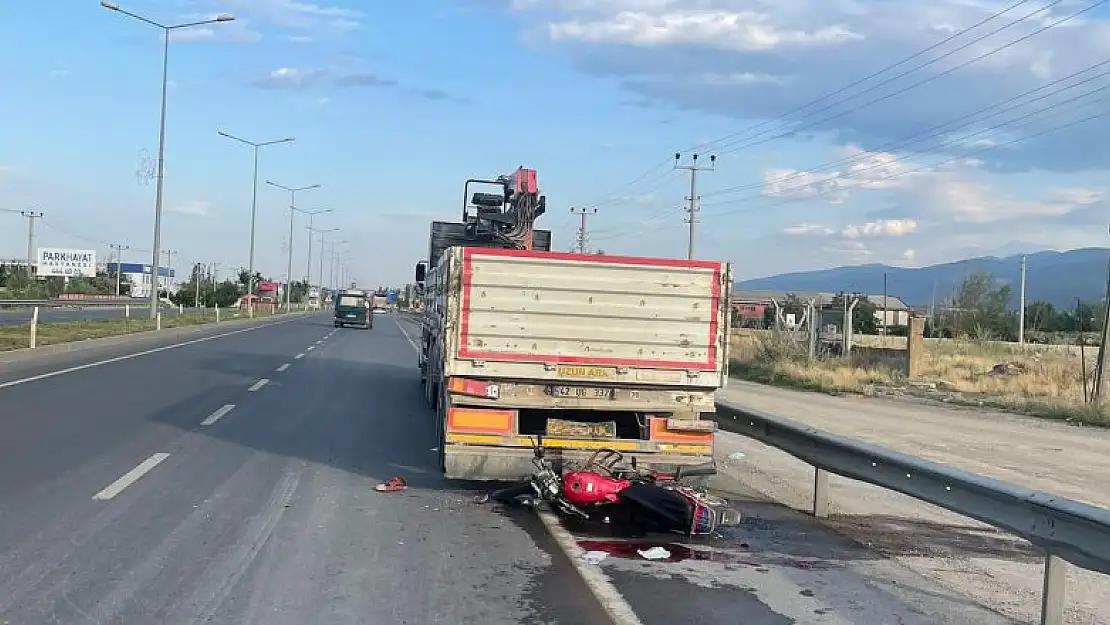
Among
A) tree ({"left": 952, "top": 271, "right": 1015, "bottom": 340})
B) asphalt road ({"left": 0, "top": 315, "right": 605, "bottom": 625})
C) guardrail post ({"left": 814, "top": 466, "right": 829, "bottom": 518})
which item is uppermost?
tree ({"left": 952, "top": 271, "right": 1015, "bottom": 340})

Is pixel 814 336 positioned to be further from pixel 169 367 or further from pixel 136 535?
pixel 136 535

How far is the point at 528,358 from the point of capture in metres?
9.34

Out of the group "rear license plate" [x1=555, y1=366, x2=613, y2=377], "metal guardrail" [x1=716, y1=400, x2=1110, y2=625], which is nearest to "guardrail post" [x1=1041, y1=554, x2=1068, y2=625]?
"metal guardrail" [x1=716, y1=400, x2=1110, y2=625]

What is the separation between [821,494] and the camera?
9422 mm

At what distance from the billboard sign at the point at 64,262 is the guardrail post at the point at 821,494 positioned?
116333mm

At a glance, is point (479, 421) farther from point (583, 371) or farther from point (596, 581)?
point (596, 581)

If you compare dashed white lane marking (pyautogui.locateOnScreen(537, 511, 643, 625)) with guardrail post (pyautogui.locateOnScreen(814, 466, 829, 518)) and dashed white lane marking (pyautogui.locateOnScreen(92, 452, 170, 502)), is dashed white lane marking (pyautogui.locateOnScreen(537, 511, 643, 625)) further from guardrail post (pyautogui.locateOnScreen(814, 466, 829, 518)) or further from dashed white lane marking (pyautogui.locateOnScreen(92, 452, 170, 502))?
dashed white lane marking (pyautogui.locateOnScreen(92, 452, 170, 502))

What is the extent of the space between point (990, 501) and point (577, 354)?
394cm

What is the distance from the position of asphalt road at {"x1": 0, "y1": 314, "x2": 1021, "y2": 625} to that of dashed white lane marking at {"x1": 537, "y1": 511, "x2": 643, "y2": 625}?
0.03m

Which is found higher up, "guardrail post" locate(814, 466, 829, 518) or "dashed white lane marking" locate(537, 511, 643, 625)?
"guardrail post" locate(814, 466, 829, 518)

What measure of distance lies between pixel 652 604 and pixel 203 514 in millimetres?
3927

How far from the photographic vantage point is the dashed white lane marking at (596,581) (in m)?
5.89

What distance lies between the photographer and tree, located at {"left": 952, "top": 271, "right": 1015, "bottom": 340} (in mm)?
60312

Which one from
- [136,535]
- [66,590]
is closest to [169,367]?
A: [136,535]
